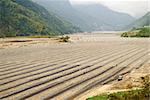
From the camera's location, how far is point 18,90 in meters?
12.8

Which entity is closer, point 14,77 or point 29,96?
point 29,96

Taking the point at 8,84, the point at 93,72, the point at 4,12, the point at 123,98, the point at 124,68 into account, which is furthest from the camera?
the point at 4,12

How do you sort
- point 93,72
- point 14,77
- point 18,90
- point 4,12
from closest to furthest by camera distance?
point 18,90
point 14,77
point 93,72
point 4,12

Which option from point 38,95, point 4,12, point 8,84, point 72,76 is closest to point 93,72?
point 72,76

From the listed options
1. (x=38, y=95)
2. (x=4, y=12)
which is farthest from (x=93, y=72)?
(x=4, y=12)

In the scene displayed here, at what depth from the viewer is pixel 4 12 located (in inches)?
7530

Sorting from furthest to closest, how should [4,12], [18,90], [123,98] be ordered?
[4,12] < [18,90] < [123,98]

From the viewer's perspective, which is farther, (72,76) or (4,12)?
(4,12)

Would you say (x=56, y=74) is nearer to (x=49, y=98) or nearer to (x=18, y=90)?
(x=18, y=90)

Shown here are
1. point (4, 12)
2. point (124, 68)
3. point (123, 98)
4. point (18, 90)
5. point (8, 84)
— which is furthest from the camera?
point (4, 12)

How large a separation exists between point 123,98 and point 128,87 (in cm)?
238

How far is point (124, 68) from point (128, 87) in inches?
281

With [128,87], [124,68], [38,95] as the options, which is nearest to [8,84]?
[38,95]

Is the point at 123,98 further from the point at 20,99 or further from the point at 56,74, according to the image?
the point at 56,74
